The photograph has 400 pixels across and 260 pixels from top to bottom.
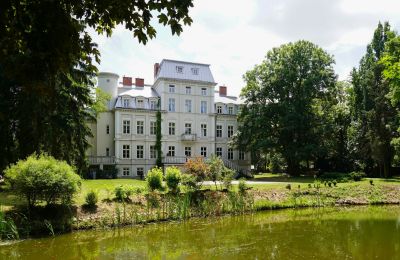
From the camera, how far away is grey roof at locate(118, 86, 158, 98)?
136ft

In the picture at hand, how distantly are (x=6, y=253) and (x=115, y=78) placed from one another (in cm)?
3136

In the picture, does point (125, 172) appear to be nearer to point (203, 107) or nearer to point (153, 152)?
point (153, 152)

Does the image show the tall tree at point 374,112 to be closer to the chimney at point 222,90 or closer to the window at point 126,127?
the chimney at point 222,90

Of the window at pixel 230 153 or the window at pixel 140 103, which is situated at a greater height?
the window at pixel 140 103

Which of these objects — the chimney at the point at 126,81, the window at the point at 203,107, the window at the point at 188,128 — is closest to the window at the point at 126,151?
the window at the point at 188,128

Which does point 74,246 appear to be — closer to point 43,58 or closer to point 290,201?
point 43,58

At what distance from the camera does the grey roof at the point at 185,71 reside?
41.5 m

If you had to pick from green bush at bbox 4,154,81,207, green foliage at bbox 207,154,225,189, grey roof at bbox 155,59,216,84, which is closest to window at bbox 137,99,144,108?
grey roof at bbox 155,59,216,84

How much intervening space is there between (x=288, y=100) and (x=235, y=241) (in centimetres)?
2735

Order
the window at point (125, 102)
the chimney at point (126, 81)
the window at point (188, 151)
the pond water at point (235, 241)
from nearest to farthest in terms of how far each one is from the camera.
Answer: the pond water at point (235, 241), the window at point (125, 102), the window at point (188, 151), the chimney at point (126, 81)

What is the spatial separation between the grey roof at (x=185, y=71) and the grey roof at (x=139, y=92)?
1.76 metres

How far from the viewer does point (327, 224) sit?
16.2 m

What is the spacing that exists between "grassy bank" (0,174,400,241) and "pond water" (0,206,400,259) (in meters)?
0.73

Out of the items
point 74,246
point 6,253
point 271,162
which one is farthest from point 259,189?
point 271,162
